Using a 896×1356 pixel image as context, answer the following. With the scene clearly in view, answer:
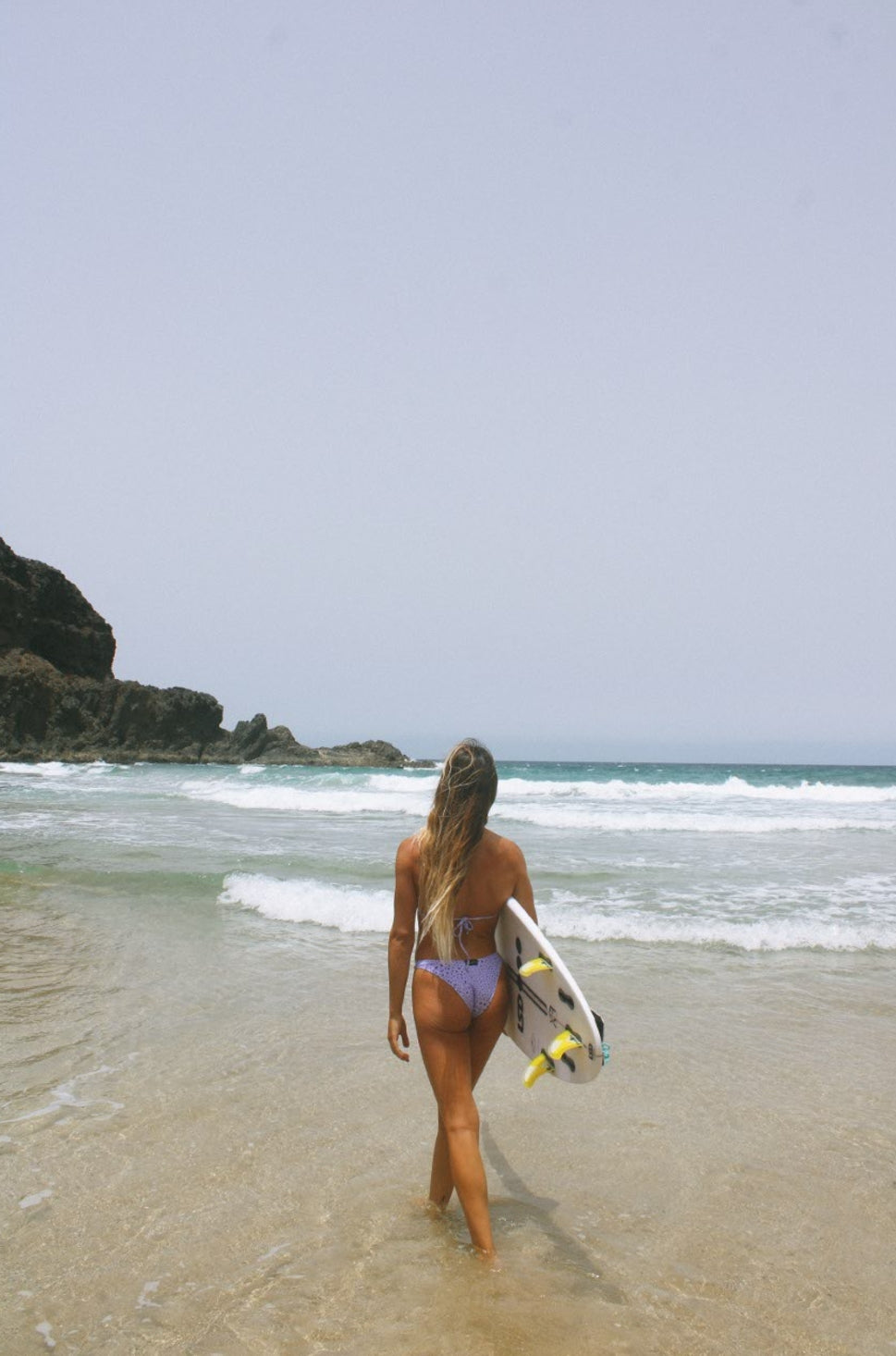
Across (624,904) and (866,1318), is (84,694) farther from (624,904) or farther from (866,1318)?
(866,1318)

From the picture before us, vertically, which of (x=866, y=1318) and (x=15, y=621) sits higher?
(x=15, y=621)

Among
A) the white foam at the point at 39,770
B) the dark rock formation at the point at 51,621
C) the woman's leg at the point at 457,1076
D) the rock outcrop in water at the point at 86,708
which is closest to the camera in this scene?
the woman's leg at the point at 457,1076

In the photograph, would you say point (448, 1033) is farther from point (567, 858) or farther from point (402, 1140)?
point (567, 858)

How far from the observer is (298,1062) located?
5.05 metres

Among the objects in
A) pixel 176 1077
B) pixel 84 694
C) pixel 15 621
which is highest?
pixel 15 621

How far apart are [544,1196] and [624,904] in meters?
5.89

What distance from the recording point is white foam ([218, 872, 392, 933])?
870cm

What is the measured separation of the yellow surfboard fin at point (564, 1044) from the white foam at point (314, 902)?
17.9ft

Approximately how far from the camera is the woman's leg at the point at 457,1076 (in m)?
3.07

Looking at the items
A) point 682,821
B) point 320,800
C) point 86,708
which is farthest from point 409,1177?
point 86,708

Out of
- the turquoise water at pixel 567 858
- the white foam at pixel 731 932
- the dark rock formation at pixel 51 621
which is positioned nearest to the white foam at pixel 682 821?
the turquoise water at pixel 567 858

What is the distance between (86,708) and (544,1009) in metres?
57.7

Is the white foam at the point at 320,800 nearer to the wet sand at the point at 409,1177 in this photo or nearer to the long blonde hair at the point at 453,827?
the wet sand at the point at 409,1177

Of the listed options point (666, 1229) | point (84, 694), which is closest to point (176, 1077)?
point (666, 1229)
